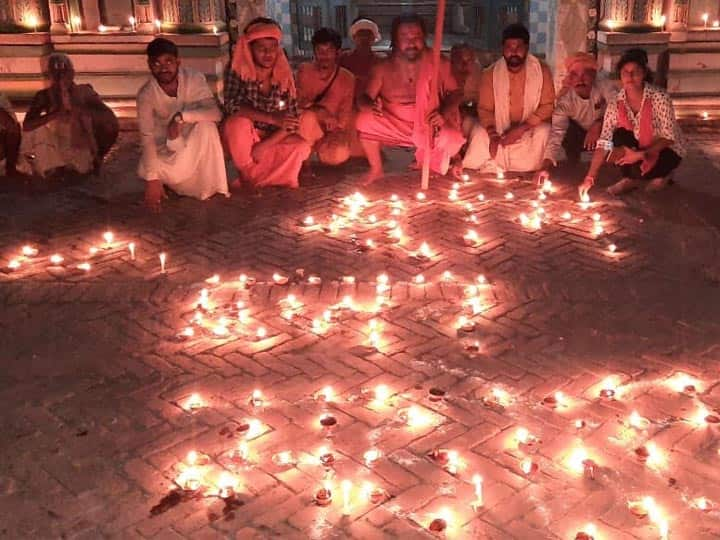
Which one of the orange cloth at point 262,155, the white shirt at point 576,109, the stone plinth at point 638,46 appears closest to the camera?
the orange cloth at point 262,155

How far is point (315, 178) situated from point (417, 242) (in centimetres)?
193

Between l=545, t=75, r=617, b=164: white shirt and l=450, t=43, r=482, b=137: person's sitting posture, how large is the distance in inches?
30.8

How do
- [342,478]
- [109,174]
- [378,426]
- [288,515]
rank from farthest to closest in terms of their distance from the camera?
[109,174] < [378,426] < [342,478] < [288,515]

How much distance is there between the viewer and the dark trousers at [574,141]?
25.3 ft

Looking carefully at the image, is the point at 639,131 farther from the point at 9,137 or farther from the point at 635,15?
the point at 9,137

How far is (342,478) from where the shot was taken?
3471 millimetres

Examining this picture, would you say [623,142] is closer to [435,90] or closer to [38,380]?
[435,90]

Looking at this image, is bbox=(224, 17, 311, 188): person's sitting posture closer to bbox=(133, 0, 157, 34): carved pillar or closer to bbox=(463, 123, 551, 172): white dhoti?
bbox=(463, 123, 551, 172): white dhoti

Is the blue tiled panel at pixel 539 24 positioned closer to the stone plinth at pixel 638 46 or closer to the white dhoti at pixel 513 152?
the stone plinth at pixel 638 46

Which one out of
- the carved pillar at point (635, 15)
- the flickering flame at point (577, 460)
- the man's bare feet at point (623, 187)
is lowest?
the flickering flame at point (577, 460)

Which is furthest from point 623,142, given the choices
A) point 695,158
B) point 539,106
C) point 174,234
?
point 174,234

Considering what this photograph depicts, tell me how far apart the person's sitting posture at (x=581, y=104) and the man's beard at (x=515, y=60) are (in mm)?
423

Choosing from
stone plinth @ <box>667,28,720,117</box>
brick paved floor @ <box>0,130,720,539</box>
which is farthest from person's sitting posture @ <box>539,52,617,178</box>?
stone plinth @ <box>667,28,720,117</box>

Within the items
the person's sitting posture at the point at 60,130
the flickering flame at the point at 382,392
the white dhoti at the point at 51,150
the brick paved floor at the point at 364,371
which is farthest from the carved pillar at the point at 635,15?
the flickering flame at the point at 382,392
